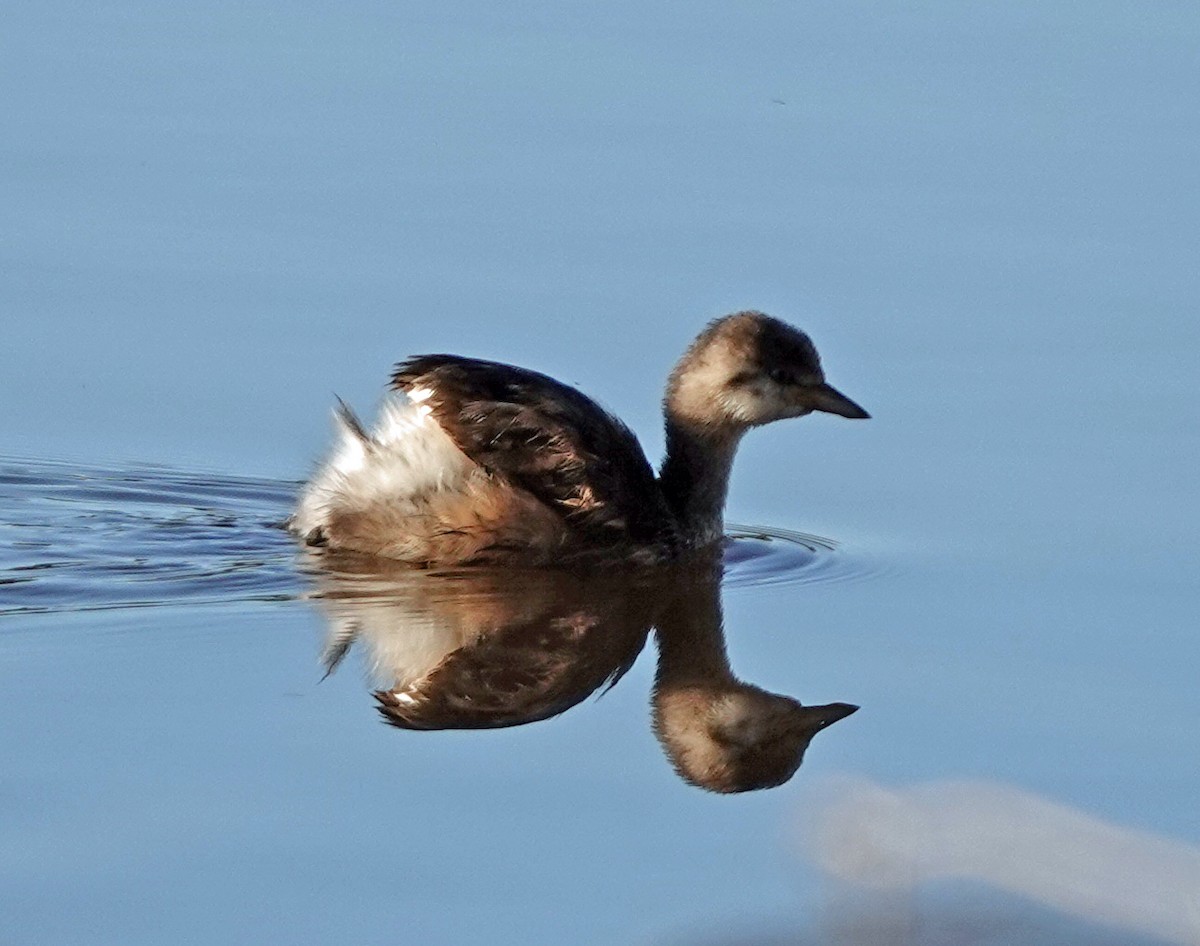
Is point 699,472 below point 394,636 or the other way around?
the other way around

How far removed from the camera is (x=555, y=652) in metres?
6.41

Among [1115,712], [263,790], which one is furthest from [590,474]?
[263,790]

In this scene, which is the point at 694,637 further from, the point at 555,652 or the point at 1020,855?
the point at 1020,855

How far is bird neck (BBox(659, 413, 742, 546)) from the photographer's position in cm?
786

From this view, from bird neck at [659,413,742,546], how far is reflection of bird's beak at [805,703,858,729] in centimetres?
188

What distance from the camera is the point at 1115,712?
5.94 metres

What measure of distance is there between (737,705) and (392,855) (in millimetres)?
1533

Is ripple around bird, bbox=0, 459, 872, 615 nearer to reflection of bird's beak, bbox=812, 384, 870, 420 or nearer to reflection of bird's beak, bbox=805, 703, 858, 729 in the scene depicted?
reflection of bird's beak, bbox=812, 384, 870, 420

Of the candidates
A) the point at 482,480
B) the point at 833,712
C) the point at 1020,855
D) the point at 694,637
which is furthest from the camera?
the point at 482,480

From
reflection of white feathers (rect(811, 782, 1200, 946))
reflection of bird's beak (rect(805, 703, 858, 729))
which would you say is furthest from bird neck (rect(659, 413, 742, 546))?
reflection of white feathers (rect(811, 782, 1200, 946))

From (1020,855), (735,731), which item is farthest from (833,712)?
(1020,855)

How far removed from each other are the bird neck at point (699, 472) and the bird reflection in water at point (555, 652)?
26 cm

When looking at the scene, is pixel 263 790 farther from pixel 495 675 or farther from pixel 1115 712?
pixel 1115 712

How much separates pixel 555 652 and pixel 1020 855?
2535 millimetres
